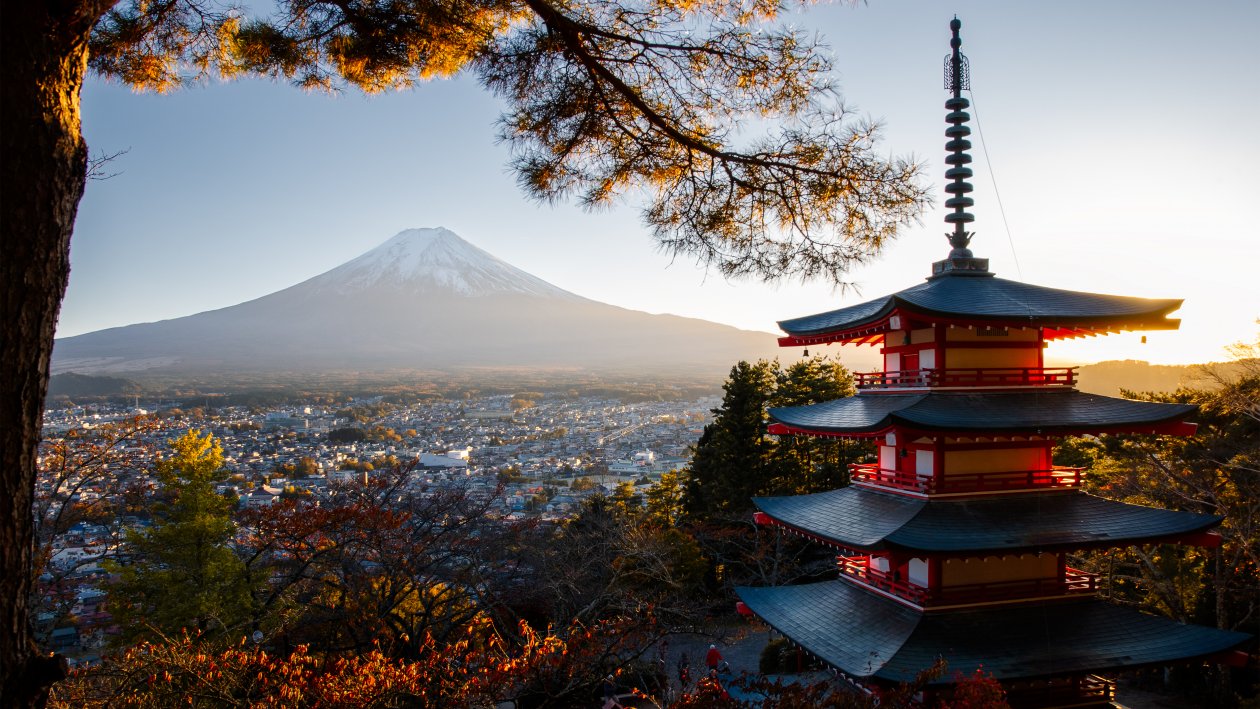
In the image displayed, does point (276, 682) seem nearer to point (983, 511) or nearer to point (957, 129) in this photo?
point (983, 511)

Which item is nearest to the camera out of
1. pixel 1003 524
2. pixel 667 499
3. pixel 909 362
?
pixel 1003 524

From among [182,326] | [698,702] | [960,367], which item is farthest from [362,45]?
[182,326]

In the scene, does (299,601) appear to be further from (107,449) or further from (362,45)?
(362,45)

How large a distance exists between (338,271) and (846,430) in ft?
405

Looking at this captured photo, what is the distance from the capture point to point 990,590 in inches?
306

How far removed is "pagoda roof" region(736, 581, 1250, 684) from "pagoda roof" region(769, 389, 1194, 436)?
80.0 inches

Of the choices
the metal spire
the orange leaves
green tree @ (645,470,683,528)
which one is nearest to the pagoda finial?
the metal spire

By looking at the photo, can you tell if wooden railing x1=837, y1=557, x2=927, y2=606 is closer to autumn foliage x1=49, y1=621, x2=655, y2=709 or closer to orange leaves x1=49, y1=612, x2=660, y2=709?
autumn foliage x1=49, y1=621, x2=655, y2=709

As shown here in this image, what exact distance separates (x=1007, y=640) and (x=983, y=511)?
1311 millimetres

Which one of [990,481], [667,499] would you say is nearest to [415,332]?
[667,499]

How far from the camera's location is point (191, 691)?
257 inches

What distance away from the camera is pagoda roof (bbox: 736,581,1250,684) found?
7016mm

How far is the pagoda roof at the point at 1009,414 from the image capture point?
24.4 feet

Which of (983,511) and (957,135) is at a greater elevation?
(957,135)
